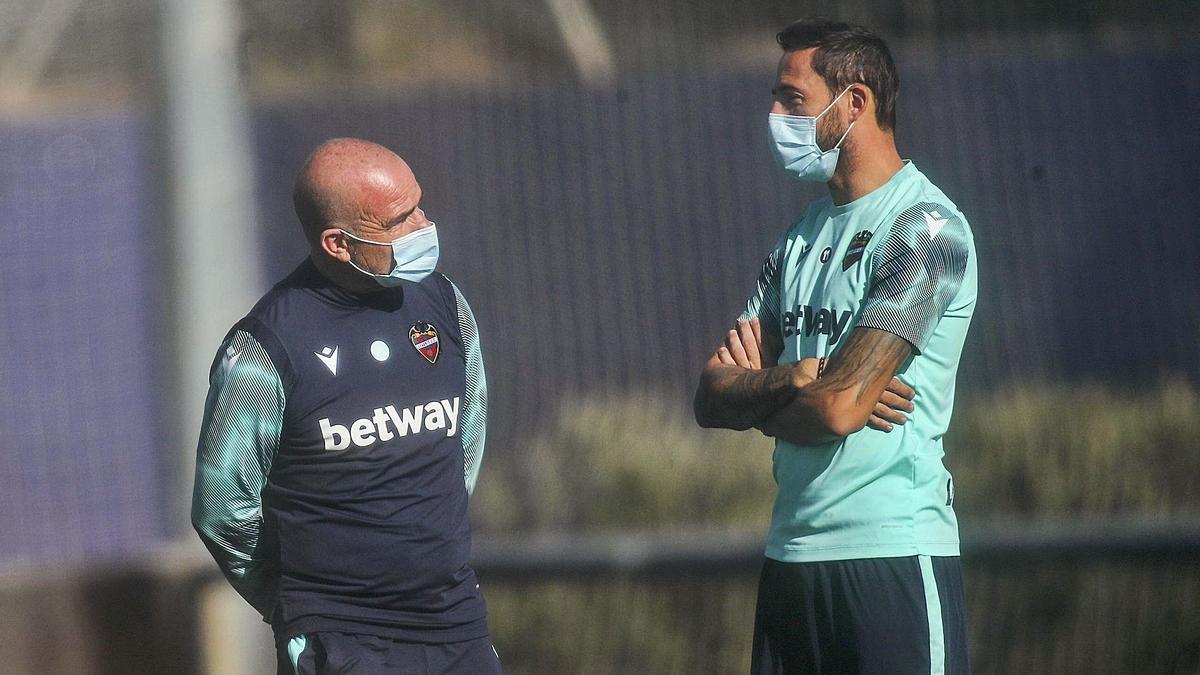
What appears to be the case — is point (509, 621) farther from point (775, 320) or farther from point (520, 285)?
point (775, 320)

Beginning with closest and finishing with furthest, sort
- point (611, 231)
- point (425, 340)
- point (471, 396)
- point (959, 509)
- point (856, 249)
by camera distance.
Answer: point (856, 249) → point (425, 340) → point (471, 396) → point (959, 509) → point (611, 231)

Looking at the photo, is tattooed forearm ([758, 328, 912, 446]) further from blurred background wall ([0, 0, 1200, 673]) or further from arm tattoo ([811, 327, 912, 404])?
blurred background wall ([0, 0, 1200, 673])

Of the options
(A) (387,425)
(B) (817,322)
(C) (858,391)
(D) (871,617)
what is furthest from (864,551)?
(A) (387,425)

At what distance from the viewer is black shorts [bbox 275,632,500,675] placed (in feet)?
9.99

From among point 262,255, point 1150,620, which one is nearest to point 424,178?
point 262,255

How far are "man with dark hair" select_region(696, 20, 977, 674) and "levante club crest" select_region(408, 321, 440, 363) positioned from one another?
644mm

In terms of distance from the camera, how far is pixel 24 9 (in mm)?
4828

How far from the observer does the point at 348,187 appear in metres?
3.15

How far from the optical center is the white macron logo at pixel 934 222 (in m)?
2.94

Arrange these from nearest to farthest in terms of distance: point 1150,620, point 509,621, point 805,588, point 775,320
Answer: point 805,588 < point 775,320 < point 1150,620 < point 509,621

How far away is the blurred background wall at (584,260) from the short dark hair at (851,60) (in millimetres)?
1275

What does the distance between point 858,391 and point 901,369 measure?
0.13 m

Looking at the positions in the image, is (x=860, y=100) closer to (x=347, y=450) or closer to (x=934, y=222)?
(x=934, y=222)

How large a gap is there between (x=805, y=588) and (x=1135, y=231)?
1982 mm
